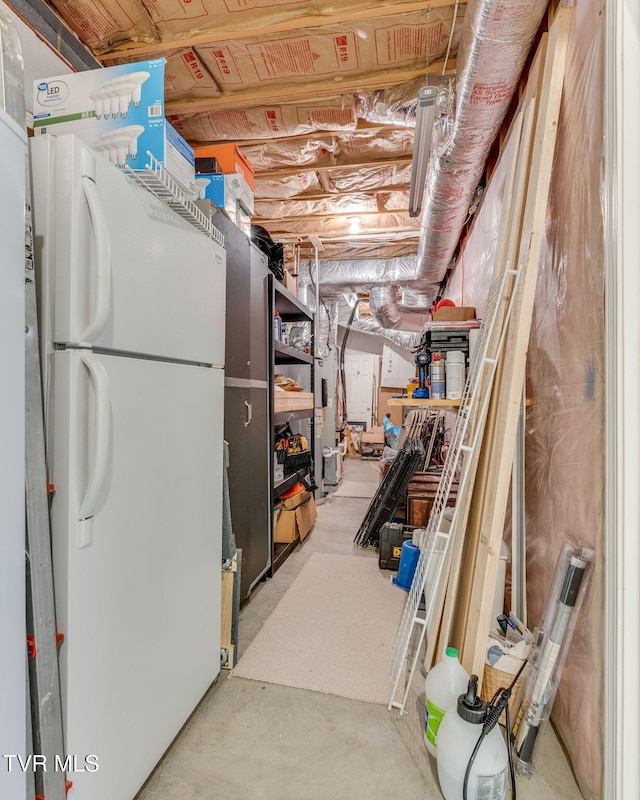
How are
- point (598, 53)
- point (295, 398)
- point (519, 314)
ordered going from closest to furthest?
point (598, 53)
point (519, 314)
point (295, 398)

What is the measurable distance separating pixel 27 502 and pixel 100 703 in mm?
550

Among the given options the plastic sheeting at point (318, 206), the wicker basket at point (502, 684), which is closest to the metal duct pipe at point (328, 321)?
the plastic sheeting at point (318, 206)

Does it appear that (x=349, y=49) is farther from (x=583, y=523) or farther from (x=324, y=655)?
(x=324, y=655)

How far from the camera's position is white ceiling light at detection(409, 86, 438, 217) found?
Result: 202 centimetres

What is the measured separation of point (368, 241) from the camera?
5066mm

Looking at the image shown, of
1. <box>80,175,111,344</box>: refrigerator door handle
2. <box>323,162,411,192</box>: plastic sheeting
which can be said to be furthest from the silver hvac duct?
<box>80,175,111,344</box>: refrigerator door handle

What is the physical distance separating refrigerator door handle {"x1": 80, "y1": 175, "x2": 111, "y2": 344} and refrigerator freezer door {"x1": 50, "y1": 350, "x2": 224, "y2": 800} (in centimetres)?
7

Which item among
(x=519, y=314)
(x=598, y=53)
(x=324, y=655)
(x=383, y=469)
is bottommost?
(x=324, y=655)

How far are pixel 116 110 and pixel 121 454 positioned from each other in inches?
41.1

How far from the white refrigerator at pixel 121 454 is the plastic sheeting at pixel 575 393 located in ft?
4.19

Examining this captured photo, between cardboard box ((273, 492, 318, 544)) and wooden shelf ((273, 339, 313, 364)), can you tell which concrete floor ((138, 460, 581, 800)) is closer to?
cardboard box ((273, 492, 318, 544))

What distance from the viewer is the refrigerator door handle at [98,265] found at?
961 mm

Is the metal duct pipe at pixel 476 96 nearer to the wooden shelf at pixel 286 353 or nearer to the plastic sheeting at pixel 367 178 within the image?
the plastic sheeting at pixel 367 178

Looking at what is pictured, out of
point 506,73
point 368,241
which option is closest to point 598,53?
point 506,73
